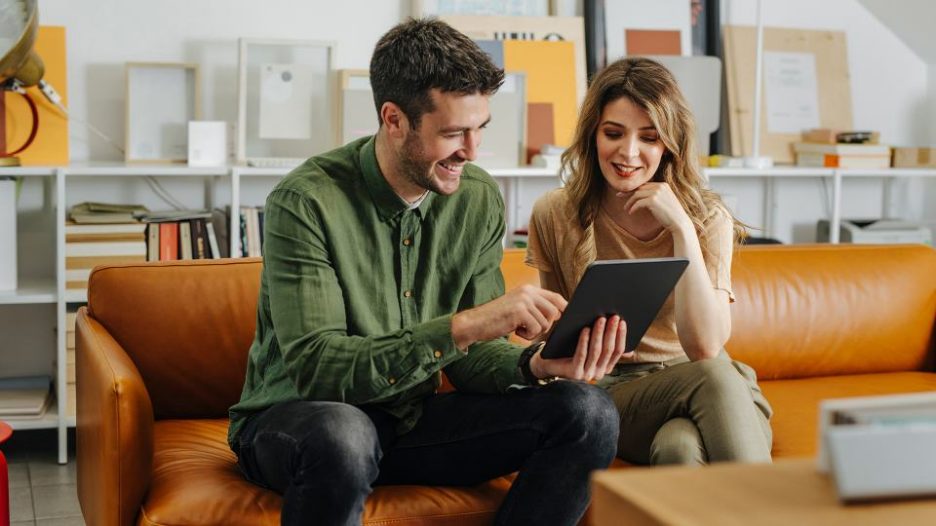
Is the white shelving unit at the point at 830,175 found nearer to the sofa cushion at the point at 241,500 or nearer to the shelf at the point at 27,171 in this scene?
the shelf at the point at 27,171

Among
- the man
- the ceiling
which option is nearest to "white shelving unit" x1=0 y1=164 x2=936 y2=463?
the ceiling

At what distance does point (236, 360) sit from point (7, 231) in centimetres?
122

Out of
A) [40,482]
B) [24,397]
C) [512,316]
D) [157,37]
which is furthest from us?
Result: [157,37]

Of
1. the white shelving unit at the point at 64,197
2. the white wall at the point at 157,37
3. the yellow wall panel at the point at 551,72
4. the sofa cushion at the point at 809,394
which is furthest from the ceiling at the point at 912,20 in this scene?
the white wall at the point at 157,37

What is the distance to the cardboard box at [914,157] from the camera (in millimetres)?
4102

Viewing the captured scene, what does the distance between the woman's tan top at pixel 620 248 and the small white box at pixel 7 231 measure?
1.64 meters

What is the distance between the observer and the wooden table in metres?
0.98

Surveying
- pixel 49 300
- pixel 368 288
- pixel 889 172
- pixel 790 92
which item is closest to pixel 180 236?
pixel 49 300

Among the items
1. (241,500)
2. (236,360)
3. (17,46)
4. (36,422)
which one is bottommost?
(36,422)

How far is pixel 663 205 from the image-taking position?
6.99 ft

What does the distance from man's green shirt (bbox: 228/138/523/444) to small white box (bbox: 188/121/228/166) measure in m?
1.53

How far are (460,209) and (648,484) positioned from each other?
1069 millimetres

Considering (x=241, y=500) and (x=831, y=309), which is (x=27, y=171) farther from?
(x=831, y=309)

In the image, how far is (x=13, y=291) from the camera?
3.26m
